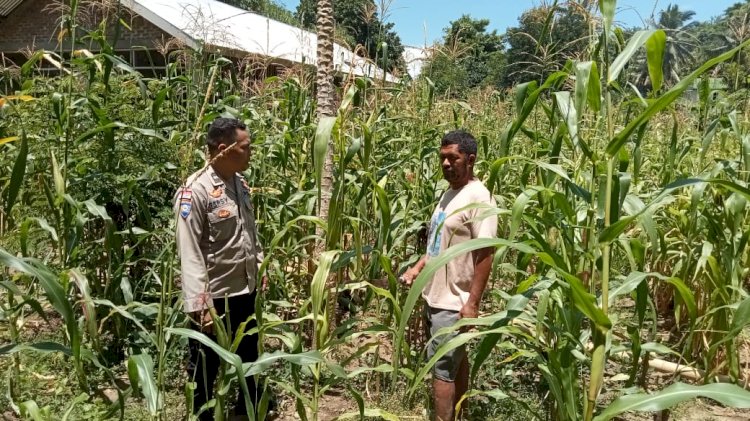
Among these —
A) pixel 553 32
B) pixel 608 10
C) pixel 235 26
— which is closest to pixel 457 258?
pixel 608 10

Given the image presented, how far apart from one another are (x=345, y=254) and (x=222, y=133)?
910 mm

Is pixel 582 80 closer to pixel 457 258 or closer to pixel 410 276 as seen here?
pixel 457 258

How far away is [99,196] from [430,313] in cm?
210

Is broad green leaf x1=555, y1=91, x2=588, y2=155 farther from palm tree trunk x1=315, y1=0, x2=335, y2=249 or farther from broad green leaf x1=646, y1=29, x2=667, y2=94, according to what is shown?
palm tree trunk x1=315, y1=0, x2=335, y2=249

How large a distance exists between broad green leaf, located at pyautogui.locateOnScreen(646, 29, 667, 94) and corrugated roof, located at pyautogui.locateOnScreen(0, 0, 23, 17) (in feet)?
45.1

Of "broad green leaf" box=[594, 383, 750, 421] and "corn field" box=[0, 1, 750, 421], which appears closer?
"broad green leaf" box=[594, 383, 750, 421]

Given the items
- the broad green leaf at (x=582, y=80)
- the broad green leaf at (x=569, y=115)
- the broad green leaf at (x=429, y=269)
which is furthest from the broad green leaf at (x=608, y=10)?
the broad green leaf at (x=429, y=269)

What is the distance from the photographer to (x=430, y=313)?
282 cm

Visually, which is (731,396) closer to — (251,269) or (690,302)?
(690,302)

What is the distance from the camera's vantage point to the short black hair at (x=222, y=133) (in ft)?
8.66

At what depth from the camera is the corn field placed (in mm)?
1892

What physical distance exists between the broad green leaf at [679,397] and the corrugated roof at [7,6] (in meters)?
14.0

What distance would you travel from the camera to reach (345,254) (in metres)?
2.22

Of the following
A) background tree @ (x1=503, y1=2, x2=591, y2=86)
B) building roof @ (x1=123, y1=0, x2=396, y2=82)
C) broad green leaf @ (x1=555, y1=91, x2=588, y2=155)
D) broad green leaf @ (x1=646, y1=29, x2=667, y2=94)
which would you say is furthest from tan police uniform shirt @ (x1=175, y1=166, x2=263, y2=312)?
building roof @ (x1=123, y1=0, x2=396, y2=82)
